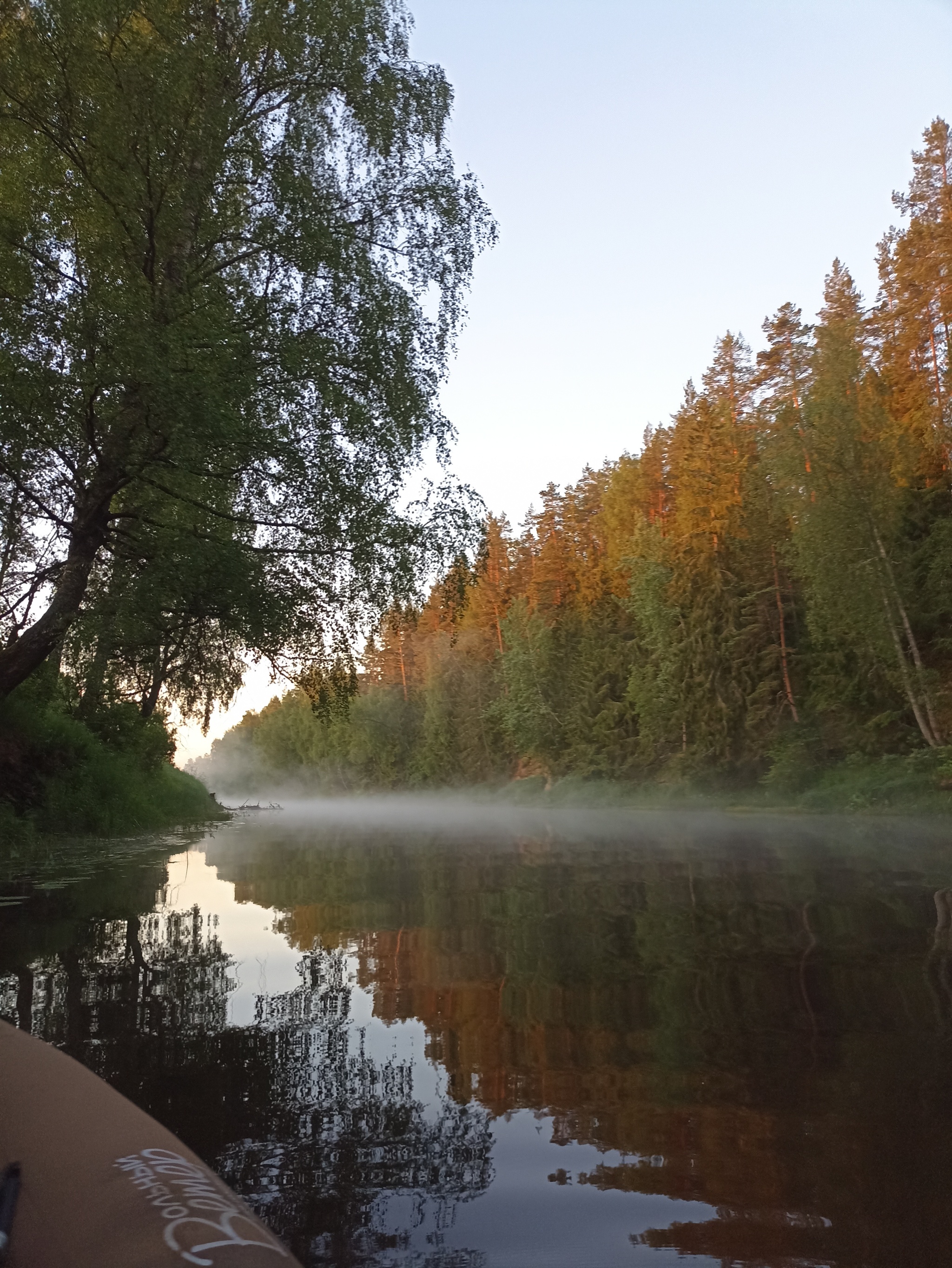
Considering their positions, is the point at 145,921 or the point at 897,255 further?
the point at 897,255

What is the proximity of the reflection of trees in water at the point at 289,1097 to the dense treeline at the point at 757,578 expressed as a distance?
255 inches

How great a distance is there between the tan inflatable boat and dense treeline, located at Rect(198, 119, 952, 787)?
9657 mm

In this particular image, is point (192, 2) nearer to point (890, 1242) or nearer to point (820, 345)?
point (890, 1242)

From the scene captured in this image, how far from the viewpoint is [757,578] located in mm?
34562

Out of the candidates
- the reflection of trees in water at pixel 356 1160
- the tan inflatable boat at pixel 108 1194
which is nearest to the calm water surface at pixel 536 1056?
the reflection of trees in water at pixel 356 1160

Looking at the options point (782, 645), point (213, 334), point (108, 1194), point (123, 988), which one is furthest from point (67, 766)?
point (782, 645)

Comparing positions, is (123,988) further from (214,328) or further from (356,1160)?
(214,328)

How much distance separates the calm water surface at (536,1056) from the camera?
2.62 metres

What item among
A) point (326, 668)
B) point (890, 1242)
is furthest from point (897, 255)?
point (890, 1242)

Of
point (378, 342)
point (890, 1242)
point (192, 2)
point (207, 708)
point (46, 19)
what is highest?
point (192, 2)

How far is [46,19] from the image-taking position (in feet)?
34.7

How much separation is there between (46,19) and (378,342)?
5128 millimetres

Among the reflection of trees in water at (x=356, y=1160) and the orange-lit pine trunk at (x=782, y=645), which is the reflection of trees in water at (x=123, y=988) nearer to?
the reflection of trees in water at (x=356, y=1160)

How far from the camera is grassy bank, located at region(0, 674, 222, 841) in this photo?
13398 millimetres
